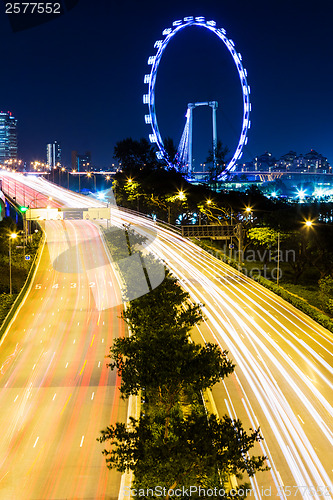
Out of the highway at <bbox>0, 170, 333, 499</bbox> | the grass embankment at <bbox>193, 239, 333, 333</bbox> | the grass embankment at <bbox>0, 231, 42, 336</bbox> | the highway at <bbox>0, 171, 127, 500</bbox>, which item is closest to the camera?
the highway at <bbox>0, 170, 333, 499</bbox>

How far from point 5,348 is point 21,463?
13.5 meters

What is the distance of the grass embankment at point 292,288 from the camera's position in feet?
119

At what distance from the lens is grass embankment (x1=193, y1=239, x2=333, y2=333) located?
119 ft

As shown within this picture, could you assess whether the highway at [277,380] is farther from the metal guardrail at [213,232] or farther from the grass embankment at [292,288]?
the metal guardrail at [213,232]

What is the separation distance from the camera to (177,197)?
79.8 meters

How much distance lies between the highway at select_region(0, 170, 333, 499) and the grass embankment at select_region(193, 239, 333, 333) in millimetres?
683

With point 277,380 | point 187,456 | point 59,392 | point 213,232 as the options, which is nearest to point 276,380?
point 277,380

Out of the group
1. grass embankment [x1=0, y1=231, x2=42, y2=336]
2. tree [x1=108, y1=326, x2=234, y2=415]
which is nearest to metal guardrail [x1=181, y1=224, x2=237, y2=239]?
grass embankment [x1=0, y1=231, x2=42, y2=336]

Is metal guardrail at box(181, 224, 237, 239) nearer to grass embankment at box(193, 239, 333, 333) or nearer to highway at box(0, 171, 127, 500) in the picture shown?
grass embankment at box(193, 239, 333, 333)

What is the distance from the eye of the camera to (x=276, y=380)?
2438 centimetres

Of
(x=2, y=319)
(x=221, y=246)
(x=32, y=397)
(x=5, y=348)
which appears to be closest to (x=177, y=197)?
(x=221, y=246)

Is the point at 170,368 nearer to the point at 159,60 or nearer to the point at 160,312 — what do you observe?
the point at 160,312

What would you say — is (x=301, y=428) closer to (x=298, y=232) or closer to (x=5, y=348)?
(x=5, y=348)

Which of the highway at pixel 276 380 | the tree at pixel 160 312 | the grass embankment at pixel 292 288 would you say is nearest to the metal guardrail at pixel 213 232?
the grass embankment at pixel 292 288
